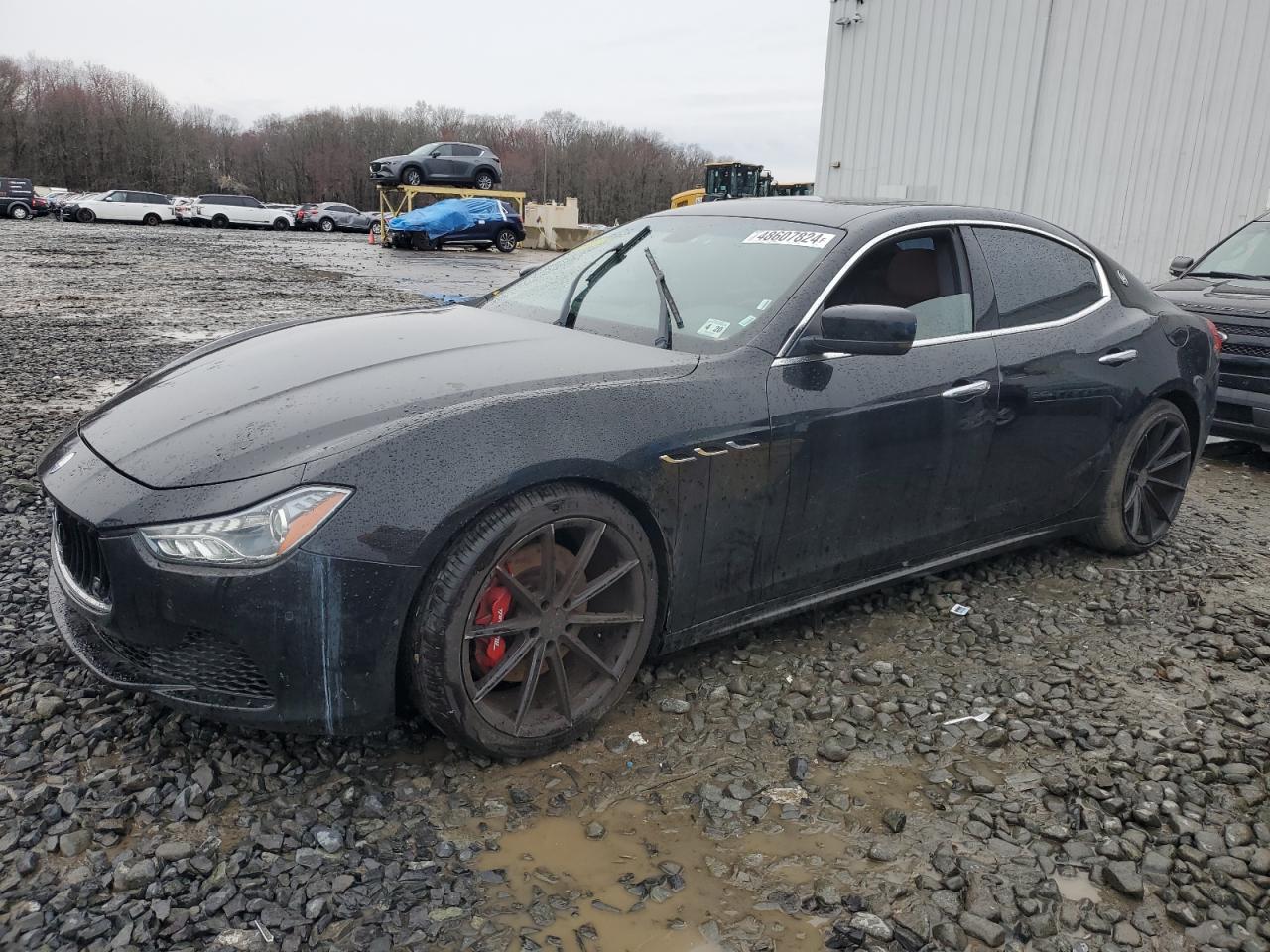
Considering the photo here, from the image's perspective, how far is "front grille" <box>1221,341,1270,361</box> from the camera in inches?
238

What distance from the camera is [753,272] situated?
3195mm

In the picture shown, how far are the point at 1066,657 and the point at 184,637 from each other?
286 cm

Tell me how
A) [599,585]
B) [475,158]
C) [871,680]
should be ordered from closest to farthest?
[599,585], [871,680], [475,158]

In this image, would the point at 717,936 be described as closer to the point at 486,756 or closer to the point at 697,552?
the point at 486,756

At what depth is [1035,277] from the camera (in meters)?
3.75

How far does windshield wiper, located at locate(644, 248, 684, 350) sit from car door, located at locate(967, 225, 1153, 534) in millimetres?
1253

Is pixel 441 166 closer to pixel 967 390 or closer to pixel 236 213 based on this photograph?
pixel 236 213

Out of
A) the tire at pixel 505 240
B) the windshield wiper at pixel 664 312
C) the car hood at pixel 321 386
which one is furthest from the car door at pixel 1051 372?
the tire at pixel 505 240

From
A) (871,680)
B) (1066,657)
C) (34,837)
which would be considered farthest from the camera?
(1066,657)

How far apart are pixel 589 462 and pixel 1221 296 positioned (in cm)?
600

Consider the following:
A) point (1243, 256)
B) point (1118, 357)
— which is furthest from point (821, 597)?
point (1243, 256)

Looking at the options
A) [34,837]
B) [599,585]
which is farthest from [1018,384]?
[34,837]

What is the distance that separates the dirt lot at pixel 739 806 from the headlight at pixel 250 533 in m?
0.63

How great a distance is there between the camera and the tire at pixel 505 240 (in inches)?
1148
